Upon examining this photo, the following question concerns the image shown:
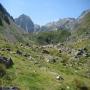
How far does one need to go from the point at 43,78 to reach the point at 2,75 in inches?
286

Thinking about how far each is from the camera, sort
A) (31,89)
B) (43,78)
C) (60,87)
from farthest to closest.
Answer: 1. (43,78)
2. (60,87)
3. (31,89)

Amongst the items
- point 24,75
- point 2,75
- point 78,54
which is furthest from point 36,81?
point 78,54

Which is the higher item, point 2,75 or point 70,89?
point 2,75

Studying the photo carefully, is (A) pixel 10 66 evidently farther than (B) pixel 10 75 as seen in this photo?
Yes

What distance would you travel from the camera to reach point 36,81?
4072 cm

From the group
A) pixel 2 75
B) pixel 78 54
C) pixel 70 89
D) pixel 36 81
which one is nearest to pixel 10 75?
pixel 2 75

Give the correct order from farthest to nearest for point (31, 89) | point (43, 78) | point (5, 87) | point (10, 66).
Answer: point (10, 66), point (43, 78), point (31, 89), point (5, 87)

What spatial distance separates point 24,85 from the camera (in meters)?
37.7

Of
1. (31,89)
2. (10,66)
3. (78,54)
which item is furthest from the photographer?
(78,54)

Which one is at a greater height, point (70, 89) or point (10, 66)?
point (10, 66)

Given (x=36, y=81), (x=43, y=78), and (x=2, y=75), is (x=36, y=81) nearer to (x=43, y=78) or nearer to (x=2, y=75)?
(x=43, y=78)

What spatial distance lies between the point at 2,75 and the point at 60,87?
8.95 metres

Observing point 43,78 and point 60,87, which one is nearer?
point 60,87

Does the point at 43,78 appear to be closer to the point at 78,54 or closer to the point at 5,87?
the point at 5,87
